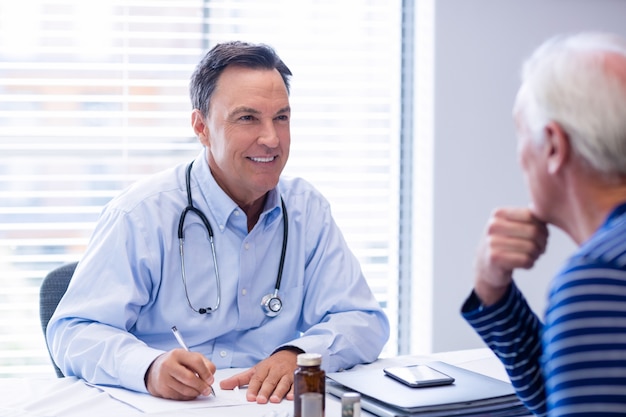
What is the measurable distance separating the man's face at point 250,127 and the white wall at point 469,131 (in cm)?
139

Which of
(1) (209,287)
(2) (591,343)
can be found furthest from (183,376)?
(2) (591,343)

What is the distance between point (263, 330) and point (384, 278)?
5.26 feet

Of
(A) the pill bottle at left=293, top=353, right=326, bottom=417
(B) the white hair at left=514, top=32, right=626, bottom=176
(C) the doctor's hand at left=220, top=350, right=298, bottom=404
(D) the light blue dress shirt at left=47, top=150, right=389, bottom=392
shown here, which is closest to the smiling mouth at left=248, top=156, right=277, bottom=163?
(D) the light blue dress shirt at left=47, top=150, right=389, bottom=392

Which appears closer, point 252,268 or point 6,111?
point 252,268

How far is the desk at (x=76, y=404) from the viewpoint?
4.98 feet

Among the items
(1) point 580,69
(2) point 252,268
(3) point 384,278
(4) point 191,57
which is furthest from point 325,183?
(1) point 580,69

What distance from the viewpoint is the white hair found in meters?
1.01

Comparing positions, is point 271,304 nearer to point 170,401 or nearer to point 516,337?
point 170,401

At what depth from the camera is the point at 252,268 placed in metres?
2.08

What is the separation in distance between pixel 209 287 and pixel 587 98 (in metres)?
1.23

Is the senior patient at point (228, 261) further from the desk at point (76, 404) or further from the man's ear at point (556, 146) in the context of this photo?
the man's ear at point (556, 146)

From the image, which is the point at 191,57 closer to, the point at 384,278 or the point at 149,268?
the point at 384,278

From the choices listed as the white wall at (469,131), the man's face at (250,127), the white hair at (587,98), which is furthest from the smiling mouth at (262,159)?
the white wall at (469,131)

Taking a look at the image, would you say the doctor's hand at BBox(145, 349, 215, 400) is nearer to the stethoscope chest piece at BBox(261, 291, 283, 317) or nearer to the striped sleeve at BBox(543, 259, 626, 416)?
the stethoscope chest piece at BBox(261, 291, 283, 317)
